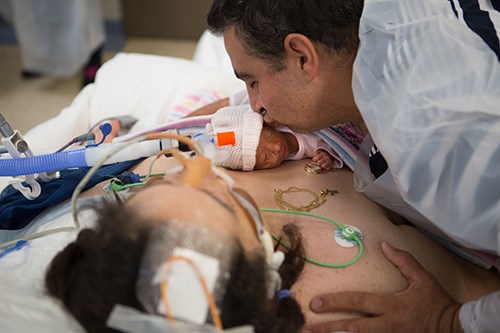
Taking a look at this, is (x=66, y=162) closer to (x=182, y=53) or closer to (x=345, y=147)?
(x=345, y=147)

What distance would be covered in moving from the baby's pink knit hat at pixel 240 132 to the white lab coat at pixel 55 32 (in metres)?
1.80

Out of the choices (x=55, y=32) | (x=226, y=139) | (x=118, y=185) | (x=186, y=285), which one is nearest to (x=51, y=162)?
(x=118, y=185)

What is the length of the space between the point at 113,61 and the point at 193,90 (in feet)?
1.42

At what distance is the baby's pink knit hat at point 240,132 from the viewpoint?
1408mm

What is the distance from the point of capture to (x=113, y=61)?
2213 mm

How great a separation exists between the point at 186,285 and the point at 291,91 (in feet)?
2.35

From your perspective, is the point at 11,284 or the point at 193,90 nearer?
the point at 11,284

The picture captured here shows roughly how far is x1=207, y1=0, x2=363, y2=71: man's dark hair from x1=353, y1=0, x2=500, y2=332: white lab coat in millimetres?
85

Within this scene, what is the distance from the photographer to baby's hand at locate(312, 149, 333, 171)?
4.94 feet

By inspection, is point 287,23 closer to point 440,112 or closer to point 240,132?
point 240,132

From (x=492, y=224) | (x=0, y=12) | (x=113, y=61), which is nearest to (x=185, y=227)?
(x=492, y=224)

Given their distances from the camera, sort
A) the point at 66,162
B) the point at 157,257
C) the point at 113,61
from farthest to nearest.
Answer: the point at 113,61 → the point at 66,162 → the point at 157,257

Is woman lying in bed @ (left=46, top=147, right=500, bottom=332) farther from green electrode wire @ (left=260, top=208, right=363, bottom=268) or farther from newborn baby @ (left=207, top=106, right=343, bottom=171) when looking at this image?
newborn baby @ (left=207, top=106, right=343, bottom=171)

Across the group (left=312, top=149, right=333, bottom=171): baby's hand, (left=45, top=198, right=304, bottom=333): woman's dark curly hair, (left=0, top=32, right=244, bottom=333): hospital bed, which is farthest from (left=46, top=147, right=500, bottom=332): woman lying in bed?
(left=0, top=32, right=244, bottom=333): hospital bed
